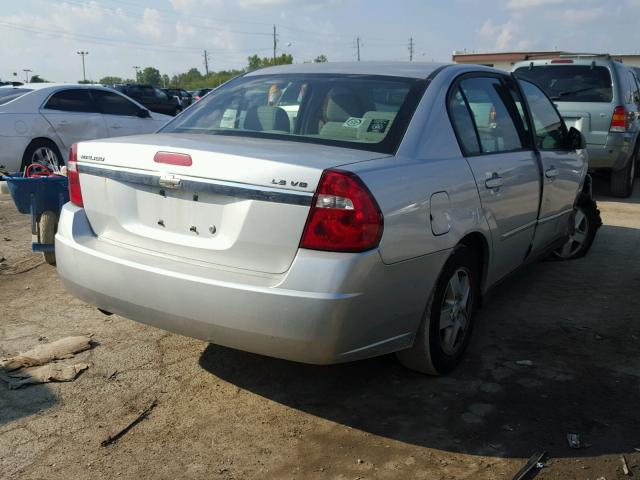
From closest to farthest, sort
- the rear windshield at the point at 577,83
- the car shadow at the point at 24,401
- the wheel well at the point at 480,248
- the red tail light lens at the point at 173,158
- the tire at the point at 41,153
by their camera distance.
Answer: the red tail light lens at the point at 173,158 < the car shadow at the point at 24,401 < the wheel well at the point at 480,248 < the rear windshield at the point at 577,83 < the tire at the point at 41,153

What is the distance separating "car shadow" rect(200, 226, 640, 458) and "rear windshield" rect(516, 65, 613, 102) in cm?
556

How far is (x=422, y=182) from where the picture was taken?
3295mm

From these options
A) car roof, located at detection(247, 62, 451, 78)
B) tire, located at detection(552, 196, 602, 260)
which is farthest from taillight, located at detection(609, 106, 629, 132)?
car roof, located at detection(247, 62, 451, 78)

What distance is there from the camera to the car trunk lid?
2.94 m

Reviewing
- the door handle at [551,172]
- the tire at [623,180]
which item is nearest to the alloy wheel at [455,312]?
the door handle at [551,172]

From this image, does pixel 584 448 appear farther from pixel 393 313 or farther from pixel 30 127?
pixel 30 127

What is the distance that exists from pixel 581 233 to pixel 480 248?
8.90 ft

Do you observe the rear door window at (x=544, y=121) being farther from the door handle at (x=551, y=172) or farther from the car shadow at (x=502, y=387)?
the car shadow at (x=502, y=387)

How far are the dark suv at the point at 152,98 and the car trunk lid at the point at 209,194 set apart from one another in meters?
22.7

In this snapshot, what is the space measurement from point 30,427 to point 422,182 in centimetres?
214

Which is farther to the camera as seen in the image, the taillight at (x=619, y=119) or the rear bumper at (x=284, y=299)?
the taillight at (x=619, y=119)

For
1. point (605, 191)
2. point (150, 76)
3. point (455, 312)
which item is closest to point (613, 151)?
point (605, 191)

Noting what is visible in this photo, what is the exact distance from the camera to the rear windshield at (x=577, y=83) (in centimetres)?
973

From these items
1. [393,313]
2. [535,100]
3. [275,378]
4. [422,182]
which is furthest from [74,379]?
[535,100]
